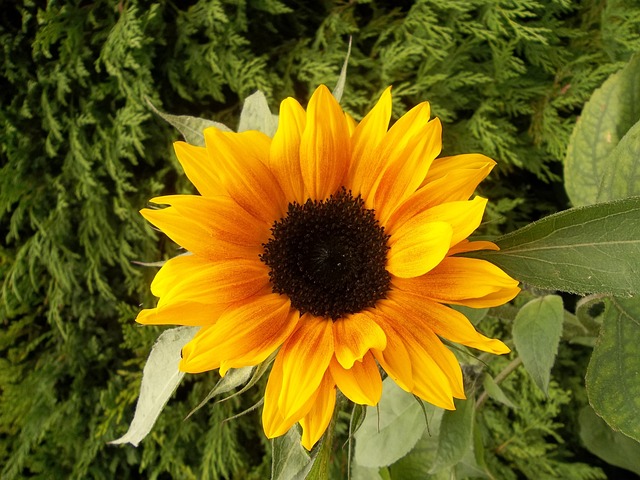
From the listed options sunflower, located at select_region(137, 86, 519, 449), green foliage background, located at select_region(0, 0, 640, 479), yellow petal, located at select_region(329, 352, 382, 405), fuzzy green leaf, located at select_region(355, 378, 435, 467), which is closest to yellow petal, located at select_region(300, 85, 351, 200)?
Answer: sunflower, located at select_region(137, 86, 519, 449)

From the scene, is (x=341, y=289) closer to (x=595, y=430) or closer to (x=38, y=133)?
(x=595, y=430)

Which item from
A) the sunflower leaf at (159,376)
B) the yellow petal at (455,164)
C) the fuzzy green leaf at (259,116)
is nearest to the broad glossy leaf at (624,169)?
the yellow petal at (455,164)

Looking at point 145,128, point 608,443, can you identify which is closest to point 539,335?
point 608,443

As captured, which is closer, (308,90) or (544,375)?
(544,375)

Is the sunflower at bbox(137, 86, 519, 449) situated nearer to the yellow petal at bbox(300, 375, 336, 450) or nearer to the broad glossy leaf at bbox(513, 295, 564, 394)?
the yellow petal at bbox(300, 375, 336, 450)

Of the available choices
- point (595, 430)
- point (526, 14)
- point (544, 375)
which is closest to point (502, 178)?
point (526, 14)

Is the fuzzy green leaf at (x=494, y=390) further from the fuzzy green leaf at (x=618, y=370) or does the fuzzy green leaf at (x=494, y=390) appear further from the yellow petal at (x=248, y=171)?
the yellow petal at (x=248, y=171)
